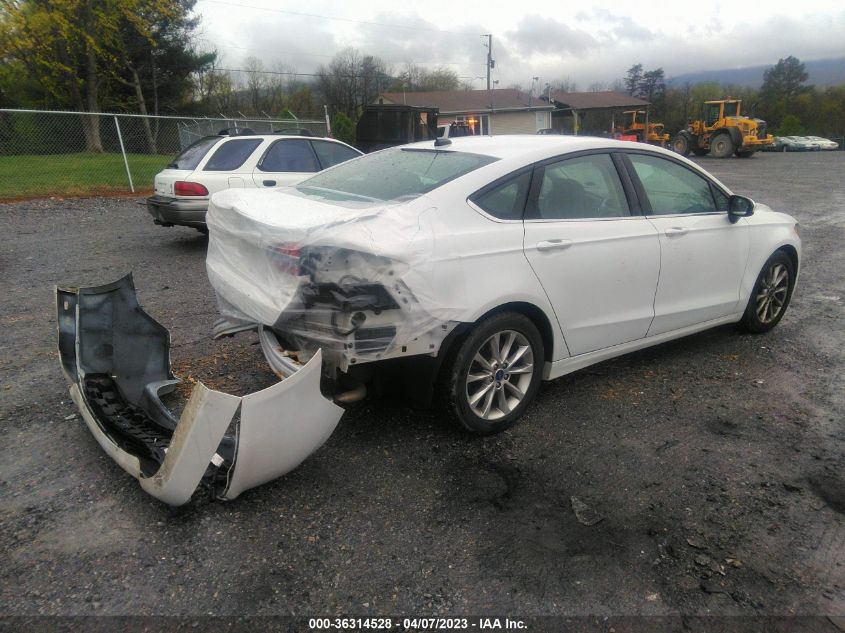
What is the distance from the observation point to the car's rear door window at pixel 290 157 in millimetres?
8352

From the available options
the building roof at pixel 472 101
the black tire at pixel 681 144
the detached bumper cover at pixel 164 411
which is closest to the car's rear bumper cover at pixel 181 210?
the detached bumper cover at pixel 164 411

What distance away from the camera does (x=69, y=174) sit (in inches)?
566

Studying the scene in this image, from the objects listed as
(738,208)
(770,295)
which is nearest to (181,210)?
(738,208)

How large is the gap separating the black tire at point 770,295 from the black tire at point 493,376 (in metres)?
2.45

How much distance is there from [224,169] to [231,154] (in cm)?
27

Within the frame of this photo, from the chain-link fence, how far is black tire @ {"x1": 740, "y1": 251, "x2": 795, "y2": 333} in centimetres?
1071

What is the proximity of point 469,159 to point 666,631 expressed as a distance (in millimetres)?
2505

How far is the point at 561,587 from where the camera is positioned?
2307 mm

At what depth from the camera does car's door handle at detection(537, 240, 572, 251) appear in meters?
3.31

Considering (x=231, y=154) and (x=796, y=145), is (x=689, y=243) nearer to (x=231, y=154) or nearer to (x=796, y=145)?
(x=231, y=154)

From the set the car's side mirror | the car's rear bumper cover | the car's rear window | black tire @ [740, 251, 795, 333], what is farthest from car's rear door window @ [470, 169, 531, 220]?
the car's rear window

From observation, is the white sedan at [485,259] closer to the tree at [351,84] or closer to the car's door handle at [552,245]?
the car's door handle at [552,245]

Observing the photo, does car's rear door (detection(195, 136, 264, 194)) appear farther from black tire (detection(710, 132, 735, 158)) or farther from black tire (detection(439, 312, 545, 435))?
black tire (detection(710, 132, 735, 158))

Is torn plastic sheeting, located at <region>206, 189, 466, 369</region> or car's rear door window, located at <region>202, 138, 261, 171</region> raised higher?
car's rear door window, located at <region>202, 138, 261, 171</region>
